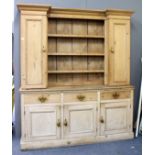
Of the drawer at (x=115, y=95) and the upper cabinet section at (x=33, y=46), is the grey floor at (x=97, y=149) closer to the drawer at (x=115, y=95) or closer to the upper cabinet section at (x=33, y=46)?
the drawer at (x=115, y=95)

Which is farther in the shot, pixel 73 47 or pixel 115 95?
pixel 73 47

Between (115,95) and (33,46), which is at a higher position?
(33,46)

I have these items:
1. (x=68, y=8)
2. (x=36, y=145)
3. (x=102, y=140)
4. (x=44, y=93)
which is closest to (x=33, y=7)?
(x=68, y=8)

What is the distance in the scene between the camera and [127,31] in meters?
3.23

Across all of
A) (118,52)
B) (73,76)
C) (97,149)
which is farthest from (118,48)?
(97,149)

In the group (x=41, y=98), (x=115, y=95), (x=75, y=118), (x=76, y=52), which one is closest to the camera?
(x=41, y=98)

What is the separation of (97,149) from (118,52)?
1472mm

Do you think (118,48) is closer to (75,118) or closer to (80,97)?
(80,97)

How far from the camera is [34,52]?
9.51 ft

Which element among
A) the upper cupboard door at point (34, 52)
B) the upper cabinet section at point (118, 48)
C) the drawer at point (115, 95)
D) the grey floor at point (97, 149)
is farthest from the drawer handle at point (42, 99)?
the upper cabinet section at point (118, 48)

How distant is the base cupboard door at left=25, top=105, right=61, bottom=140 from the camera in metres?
2.83

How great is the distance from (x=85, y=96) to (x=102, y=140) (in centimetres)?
73

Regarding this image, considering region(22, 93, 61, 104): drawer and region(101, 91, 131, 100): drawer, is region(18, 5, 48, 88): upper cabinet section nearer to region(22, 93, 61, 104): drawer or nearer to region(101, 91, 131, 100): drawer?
region(22, 93, 61, 104): drawer
